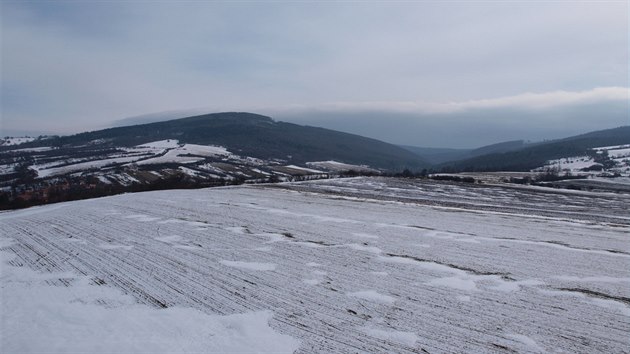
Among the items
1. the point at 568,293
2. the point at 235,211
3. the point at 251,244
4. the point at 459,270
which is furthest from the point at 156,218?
the point at 568,293

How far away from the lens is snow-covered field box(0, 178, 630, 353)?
9.39 m

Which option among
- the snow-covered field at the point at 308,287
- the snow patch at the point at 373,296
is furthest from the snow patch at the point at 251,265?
the snow patch at the point at 373,296

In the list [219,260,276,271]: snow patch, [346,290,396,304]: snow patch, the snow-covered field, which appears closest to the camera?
the snow-covered field

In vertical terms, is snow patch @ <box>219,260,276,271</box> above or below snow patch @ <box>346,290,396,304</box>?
above

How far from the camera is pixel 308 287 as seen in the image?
1292 centimetres

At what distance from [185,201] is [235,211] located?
8403 millimetres

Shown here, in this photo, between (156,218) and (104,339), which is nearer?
(104,339)

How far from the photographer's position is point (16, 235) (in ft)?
70.2

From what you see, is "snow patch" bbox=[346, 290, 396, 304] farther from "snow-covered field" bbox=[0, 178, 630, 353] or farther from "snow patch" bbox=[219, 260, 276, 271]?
"snow patch" bbox=[219, 260, 276, 271]

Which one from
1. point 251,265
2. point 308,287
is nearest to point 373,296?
point 308,287

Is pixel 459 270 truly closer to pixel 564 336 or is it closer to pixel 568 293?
pixel 568 293

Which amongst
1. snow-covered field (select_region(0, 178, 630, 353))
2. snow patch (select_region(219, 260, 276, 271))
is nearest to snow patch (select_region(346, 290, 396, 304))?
snow-covered field (select_region(0, 178, 630, 353))

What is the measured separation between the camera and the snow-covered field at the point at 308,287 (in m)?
9.39

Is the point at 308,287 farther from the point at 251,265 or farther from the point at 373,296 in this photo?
the point at 251,265
